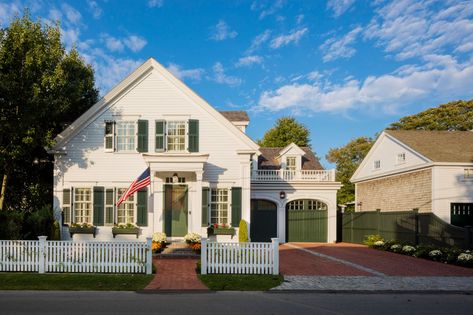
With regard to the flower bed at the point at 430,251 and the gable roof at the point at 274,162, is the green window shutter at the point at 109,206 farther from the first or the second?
the flower bed at the point at 430,251

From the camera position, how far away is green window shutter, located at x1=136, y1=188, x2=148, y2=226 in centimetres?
1794

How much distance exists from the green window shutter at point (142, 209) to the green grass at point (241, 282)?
7423 mm

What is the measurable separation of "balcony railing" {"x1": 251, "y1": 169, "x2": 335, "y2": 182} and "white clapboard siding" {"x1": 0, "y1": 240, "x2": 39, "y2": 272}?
47.4 ft

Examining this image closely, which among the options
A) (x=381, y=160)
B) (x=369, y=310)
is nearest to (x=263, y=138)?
(x=381, y=160)

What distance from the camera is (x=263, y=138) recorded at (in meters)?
56.6

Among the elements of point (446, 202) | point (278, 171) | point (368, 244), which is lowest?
point (368, 244)

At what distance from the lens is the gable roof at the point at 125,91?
18.2 m

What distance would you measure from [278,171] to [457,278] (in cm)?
1352

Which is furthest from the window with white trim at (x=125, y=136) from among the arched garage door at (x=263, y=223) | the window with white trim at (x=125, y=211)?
the arched garage door at (x=263, y=223)

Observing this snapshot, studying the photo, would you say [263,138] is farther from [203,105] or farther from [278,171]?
[203,105]

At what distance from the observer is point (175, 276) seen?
1151 centimetres

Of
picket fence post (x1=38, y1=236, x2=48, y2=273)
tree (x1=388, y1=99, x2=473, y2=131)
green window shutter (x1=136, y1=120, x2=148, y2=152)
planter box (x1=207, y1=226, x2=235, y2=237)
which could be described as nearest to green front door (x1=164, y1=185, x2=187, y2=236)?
planter box (x1=207, y1=226, x2=235, y2=237)

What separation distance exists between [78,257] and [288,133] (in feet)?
135

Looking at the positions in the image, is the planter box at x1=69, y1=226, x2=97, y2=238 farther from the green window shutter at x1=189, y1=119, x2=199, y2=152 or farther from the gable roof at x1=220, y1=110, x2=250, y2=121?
the gable roof at x1=220, y1=110, x2=250, y2=121
